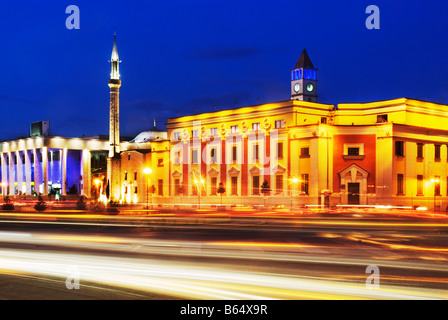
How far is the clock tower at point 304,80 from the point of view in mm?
74062

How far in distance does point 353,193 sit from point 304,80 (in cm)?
2456

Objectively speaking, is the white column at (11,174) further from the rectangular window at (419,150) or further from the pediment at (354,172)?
the rectangular window at (419,150)

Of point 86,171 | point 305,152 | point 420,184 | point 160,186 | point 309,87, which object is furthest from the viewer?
point 86,171

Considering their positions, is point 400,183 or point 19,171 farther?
point 19,171

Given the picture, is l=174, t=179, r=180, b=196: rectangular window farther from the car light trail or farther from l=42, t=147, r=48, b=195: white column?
the car light trail

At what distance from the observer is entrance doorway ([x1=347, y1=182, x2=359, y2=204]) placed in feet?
177

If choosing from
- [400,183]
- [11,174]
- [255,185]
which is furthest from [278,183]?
[11,174]

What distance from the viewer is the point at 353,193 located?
54312 millimetres

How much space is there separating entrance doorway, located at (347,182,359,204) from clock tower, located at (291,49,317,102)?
70.1 ft

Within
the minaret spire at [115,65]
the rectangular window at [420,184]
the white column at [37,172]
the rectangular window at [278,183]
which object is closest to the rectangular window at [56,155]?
the white column at [37,172]

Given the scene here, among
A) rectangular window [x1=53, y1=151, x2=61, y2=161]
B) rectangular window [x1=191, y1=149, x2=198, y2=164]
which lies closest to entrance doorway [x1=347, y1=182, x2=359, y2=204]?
rectangular window [x1=191, y1=149, x2=198, y2=164]

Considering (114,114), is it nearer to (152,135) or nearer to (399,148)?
(152,135)
